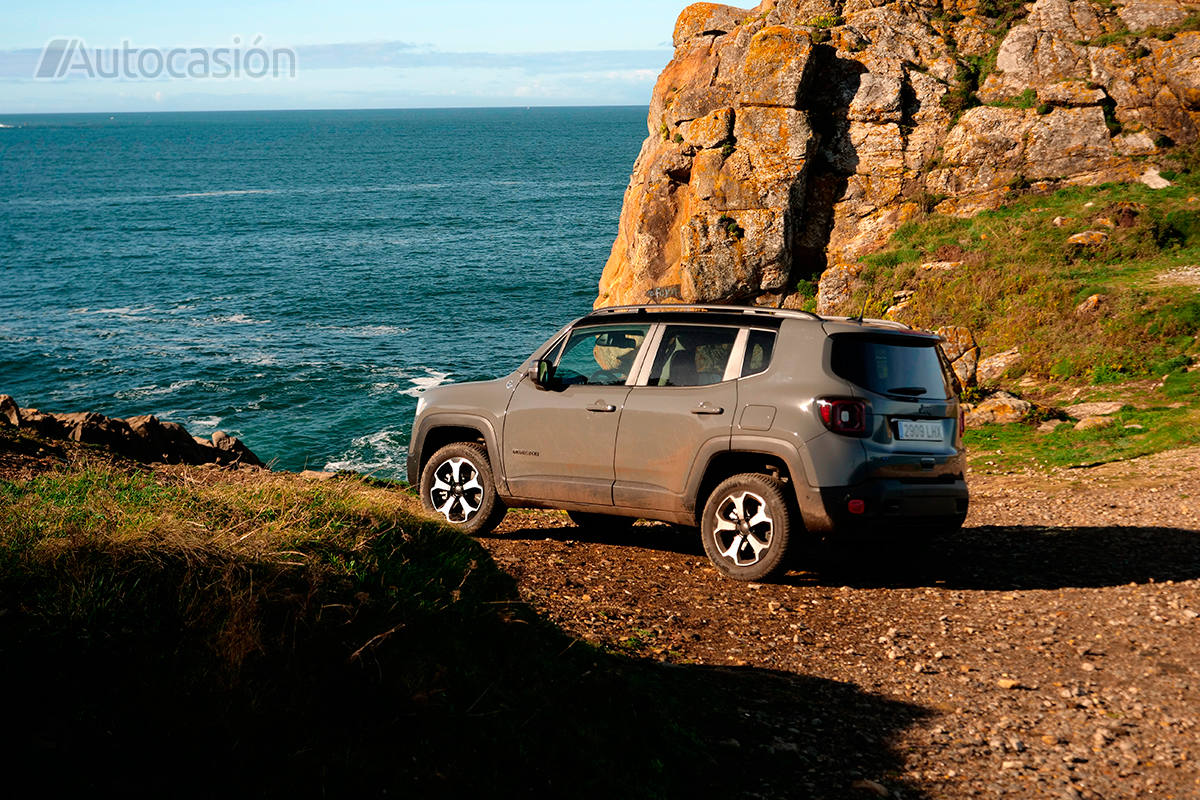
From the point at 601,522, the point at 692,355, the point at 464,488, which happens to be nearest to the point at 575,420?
the point at 692,355

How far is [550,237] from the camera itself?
68.1m

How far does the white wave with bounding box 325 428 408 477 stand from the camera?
80.5 ft

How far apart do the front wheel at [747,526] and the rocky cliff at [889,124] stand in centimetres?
1548

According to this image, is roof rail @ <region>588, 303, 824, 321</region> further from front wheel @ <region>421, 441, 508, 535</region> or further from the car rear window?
front wheel @ <region>421, 441, 508, 535</region>

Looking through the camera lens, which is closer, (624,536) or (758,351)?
(758,351)

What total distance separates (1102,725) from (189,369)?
113 ft

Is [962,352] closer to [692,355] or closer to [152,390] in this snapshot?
[692,355]

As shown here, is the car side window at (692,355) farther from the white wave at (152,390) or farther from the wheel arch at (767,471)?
the white wave at (152,390)

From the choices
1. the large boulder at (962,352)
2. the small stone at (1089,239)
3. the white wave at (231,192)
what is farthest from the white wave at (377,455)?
the white wave at (231,192)

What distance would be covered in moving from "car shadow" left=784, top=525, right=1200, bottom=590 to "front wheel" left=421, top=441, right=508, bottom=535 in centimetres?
282

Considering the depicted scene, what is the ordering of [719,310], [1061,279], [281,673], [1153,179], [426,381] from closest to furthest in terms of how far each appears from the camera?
1. [281,673]
2. [719,310]
3. [1061,279]
4. [1153,179]
5. [426,381]

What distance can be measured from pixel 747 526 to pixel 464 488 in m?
2.87

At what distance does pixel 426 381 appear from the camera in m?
33.4

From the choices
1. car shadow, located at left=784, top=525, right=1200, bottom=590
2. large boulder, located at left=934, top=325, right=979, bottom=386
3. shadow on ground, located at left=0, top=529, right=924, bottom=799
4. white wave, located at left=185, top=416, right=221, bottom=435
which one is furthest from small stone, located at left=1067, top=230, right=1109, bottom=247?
white wave, located at left=185, top=416, right=221, bottom=435
